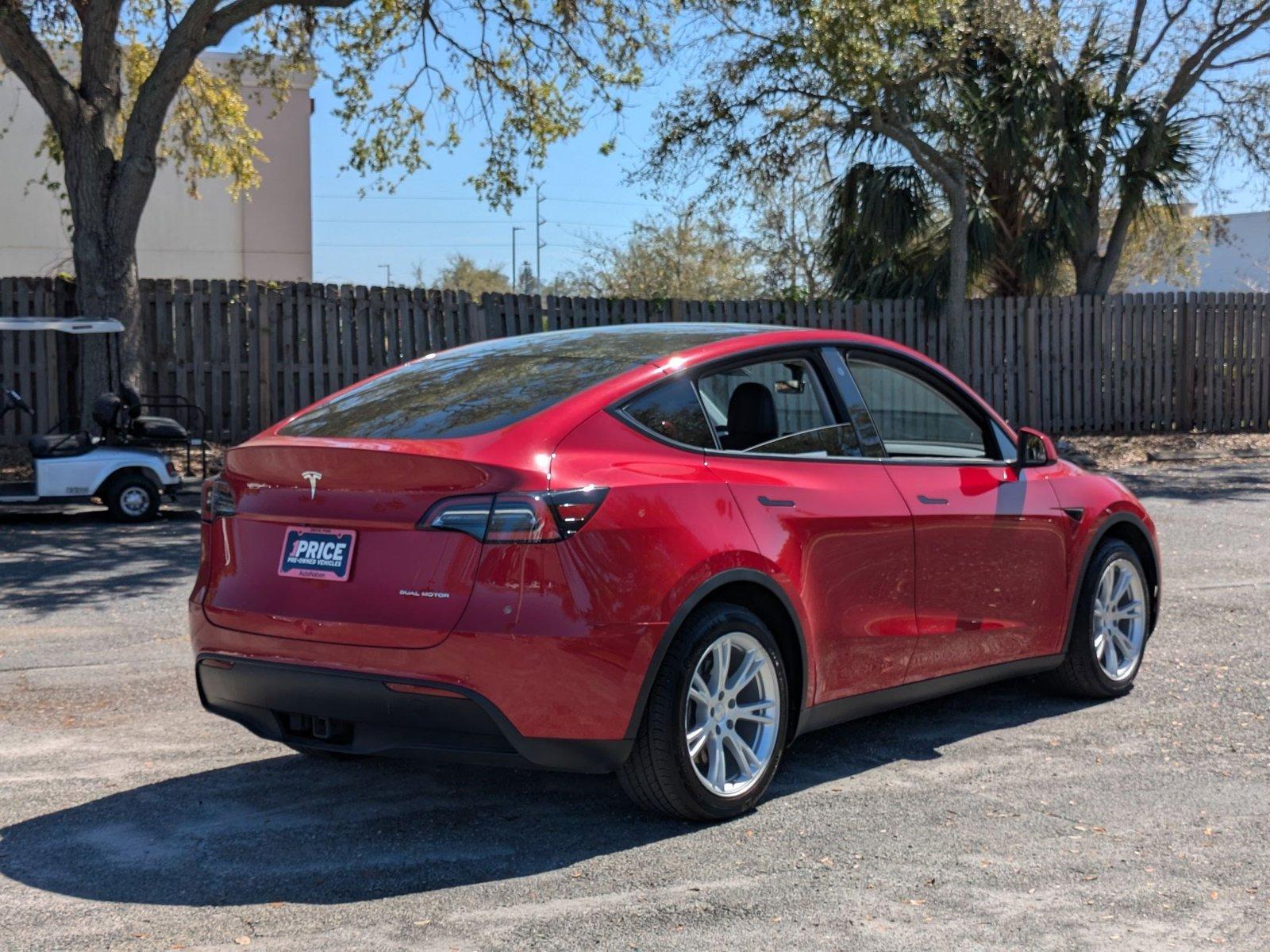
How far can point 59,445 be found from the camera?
40.7 ft

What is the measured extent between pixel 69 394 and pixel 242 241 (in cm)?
1402

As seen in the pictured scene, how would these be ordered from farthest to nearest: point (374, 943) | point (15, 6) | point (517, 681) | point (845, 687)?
point (15, 6), point (845, 687), point (517, 681), point (374, 943)

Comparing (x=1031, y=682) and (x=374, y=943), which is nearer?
(x=374, y=943)

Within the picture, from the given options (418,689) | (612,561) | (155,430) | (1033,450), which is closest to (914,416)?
(1033,450)

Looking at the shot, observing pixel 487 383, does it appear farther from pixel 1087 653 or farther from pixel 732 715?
pixel 1087 653

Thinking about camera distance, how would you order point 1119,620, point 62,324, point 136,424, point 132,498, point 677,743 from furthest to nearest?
point 62,324 < point 136,424 < point 132,498 < point 1119,620 < point 677,743

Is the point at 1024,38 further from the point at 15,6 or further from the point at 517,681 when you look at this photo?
the point at 517,681

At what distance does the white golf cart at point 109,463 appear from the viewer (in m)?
12.2

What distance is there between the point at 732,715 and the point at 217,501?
1808mm

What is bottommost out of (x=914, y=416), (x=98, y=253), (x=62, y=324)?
(x=914, y=416)

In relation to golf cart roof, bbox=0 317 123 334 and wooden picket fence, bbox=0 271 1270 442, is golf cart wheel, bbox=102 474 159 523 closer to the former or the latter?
golf cart roof, bbox=0 317 123 334

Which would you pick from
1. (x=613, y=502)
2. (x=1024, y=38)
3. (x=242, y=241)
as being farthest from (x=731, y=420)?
(x=242, y=241)

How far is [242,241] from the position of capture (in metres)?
30.0

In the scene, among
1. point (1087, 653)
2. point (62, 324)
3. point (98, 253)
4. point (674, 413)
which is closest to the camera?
point (674, 413)
